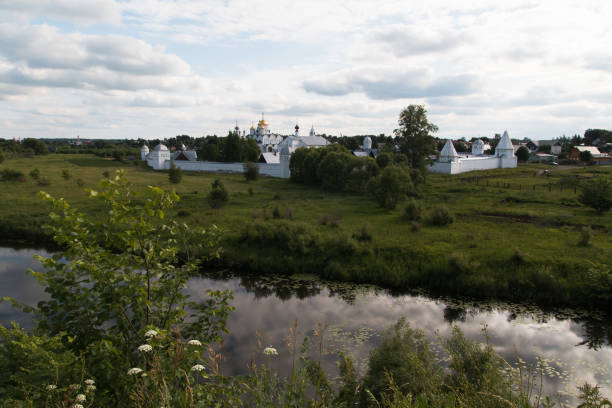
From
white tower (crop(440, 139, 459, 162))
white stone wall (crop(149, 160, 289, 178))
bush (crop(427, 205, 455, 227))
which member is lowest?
bush (crop(427, 205, 455, 227))

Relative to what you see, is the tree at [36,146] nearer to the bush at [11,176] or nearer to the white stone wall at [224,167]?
the white stone wall at [224,167]

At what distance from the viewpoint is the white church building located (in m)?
49.2

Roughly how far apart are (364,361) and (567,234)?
46.5 ft

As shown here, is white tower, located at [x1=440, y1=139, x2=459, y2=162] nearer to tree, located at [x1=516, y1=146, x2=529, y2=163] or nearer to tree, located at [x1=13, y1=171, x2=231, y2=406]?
tree, located at [x1=516, y1=146, x2=529, y2=163]

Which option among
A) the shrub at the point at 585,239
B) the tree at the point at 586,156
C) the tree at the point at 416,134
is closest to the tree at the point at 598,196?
the shrub at the point at 585,239

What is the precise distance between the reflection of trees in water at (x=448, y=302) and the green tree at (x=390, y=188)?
11.2 m

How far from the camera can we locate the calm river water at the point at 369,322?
9906 mm

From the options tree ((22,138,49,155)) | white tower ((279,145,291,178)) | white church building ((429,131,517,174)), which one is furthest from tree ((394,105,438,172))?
tree ((22,138,49,155))

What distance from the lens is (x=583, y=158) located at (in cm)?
6138

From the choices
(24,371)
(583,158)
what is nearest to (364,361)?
(24,371)

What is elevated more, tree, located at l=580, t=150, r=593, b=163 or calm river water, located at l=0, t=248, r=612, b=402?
tree, located at l=580, t=150, r=593, b=163

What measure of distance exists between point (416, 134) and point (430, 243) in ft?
97.0

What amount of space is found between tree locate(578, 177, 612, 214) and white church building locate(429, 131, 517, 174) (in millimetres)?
25225

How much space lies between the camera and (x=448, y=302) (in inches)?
551
